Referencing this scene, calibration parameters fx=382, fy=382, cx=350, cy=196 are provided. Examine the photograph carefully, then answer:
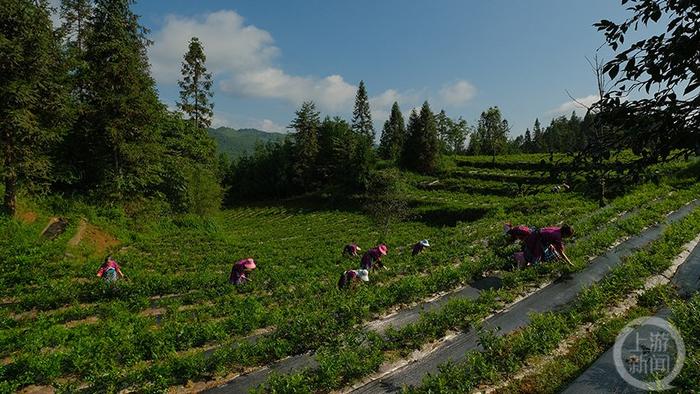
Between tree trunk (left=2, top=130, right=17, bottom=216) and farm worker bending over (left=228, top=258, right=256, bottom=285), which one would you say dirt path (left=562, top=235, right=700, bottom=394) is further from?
tree trunk (left=2, top=130, right=17, bottom=216)

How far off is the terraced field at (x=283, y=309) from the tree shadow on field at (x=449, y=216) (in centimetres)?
1614

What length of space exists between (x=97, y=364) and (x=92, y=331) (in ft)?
10.9

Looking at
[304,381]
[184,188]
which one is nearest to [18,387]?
[304,381]

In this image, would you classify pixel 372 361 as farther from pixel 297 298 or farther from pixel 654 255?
pixel 654 255

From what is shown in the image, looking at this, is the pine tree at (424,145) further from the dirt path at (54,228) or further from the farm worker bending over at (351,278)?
the farm worker bending over at (351,278)

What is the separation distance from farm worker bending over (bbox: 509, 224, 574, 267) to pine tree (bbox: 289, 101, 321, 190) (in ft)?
217

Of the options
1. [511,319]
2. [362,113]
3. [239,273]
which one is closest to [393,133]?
[362,113]

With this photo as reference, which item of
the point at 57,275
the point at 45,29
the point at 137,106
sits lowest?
the point at 57,275

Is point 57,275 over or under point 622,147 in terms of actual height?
under

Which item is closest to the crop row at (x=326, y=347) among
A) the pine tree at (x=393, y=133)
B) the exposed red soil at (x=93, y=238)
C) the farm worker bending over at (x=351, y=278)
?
the farm worker bending over at (x=351, y=278)

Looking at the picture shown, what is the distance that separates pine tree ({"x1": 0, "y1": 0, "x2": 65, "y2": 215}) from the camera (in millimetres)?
20828

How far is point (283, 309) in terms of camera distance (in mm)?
11758

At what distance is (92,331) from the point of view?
10891 mm

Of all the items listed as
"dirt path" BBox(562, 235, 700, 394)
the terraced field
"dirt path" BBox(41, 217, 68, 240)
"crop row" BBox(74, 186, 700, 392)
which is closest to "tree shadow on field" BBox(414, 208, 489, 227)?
the terraced field
